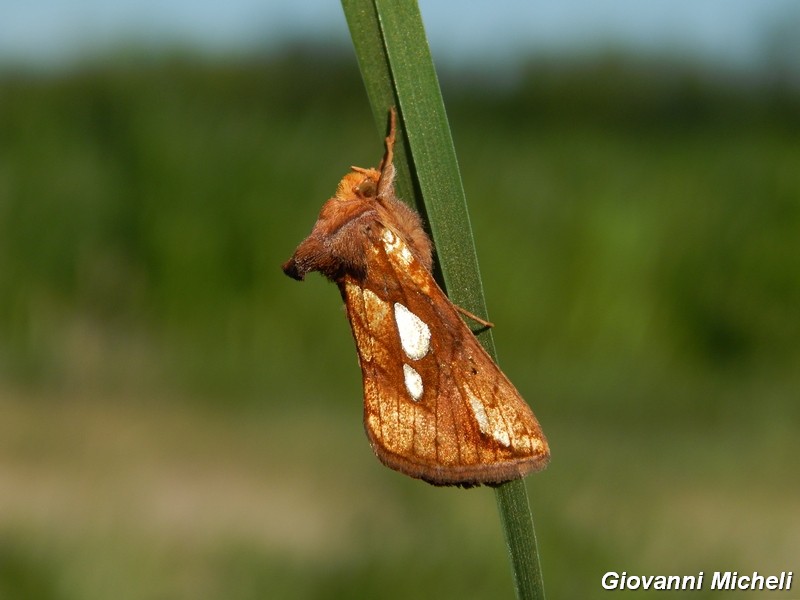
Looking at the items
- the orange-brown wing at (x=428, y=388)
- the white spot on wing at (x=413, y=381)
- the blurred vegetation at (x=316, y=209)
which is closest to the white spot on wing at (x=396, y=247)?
the orange-brown wing at (x=428, y=388)

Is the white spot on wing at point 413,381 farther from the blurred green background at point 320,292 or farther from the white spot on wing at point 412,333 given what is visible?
the blurred green background at point 320,292

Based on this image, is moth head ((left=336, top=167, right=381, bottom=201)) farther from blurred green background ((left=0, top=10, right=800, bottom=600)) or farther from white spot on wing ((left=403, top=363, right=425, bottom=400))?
blurred green background ((left=0, top=10, right=800, bottom=600))

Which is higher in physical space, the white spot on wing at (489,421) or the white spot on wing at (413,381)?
the white spot on wing at (413,381)

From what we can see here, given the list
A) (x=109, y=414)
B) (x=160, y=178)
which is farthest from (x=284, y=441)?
(x=160, y=178)

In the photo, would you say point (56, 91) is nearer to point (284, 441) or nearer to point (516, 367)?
point (284, 441)

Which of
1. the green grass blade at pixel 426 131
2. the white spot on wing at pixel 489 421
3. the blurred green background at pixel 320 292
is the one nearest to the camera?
the green grass blade at pixel 426 131

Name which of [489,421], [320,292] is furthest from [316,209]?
[489,421]

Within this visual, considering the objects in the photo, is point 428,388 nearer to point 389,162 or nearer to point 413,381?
point 413,381
